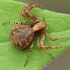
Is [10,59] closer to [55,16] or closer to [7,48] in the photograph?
[7,48]

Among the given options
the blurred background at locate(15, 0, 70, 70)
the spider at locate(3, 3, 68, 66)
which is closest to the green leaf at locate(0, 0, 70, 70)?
the spider at locate(3, 3, 68, 66)

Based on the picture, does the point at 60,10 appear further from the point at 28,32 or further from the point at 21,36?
the point at 21,36

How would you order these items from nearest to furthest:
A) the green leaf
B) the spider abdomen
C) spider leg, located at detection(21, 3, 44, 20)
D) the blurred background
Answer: the green leaf < the spider abdomen < spider leg, located at detection(21, 3, 44, 20) < the blurred background

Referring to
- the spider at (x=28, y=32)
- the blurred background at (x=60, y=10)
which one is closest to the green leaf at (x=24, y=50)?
the spider at (x=28, y=32)

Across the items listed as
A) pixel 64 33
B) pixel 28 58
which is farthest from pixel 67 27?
pixel 28 58

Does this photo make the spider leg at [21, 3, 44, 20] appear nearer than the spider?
No

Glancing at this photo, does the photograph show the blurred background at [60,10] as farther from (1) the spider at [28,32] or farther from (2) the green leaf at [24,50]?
(2) the green leaf at [24,50]

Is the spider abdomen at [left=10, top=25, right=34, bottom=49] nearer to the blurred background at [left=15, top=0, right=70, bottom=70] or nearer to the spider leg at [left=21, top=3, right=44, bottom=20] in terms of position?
the spider leg at [left=21, top=3, right=44, bottom=20]
